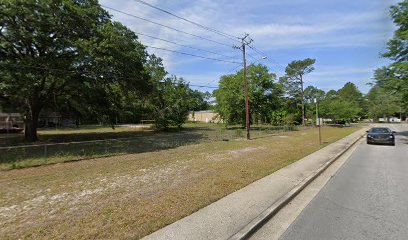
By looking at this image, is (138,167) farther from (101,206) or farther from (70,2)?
(70,2)

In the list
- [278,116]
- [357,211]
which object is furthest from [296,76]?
[357,211]

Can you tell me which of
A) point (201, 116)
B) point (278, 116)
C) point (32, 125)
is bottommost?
point (32, 125)

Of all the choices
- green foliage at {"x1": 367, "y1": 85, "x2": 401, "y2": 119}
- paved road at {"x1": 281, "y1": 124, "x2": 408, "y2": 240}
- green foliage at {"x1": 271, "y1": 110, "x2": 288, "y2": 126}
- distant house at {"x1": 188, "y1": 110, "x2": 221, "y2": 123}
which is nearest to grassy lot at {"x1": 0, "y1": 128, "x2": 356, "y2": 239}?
paved road at {"x1": 281, "y1": 124, "x2": 408, "y2": 240}

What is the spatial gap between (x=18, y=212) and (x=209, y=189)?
438 centimetres

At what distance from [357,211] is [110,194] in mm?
5844

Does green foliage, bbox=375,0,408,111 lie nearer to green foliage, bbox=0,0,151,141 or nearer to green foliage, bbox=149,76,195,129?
green foliage, bbox=0,0,151,141

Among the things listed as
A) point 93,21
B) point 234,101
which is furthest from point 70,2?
point 234,101

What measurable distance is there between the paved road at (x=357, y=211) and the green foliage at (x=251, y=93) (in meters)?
31.9

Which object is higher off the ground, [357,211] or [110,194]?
[110,194]

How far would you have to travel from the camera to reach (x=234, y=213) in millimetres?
5340

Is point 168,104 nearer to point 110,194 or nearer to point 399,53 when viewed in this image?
point 399,53

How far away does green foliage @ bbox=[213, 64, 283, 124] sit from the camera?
1609 inches

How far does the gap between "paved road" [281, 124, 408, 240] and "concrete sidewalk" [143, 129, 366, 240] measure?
2.44ft

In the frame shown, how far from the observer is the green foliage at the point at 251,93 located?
40.9m
